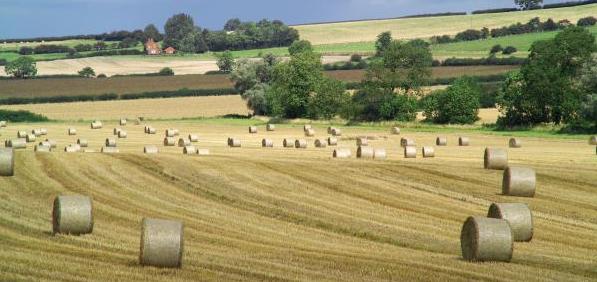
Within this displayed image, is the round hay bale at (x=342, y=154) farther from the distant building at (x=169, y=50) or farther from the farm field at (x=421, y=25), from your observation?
the distant building at (x=169, y=50)

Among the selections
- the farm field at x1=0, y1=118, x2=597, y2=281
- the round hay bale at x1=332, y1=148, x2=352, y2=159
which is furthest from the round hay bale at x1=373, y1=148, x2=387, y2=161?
the farm field at x1=0, y1=118, x2=597, y2=281

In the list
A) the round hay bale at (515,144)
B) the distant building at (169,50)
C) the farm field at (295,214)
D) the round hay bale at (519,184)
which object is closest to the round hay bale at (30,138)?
the farm field at (295,214)

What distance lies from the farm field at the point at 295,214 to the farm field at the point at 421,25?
Result: 11644 cm

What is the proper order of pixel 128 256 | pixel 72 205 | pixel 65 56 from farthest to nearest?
1. pixel 65 56
2. pixel 72 205
3. pixel 128 256

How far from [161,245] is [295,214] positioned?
8.93 m

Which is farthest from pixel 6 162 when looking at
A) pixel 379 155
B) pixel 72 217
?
pixel 379 155

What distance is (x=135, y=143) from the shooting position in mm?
55906

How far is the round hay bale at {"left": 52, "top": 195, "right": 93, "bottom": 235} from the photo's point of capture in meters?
21.9

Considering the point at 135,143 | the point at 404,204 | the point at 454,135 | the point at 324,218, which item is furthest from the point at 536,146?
the point at 324,218

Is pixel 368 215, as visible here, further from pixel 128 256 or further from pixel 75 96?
pixel 75 96

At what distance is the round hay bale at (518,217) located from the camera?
22734mm

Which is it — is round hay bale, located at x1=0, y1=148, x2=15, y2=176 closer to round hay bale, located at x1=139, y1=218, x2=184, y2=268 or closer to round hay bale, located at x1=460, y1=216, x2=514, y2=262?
round hay bale, located at x1=139, y1=218, x2=184, y2=268

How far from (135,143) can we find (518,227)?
117 ft

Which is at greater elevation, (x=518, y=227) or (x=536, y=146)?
(x=518, y=227)
